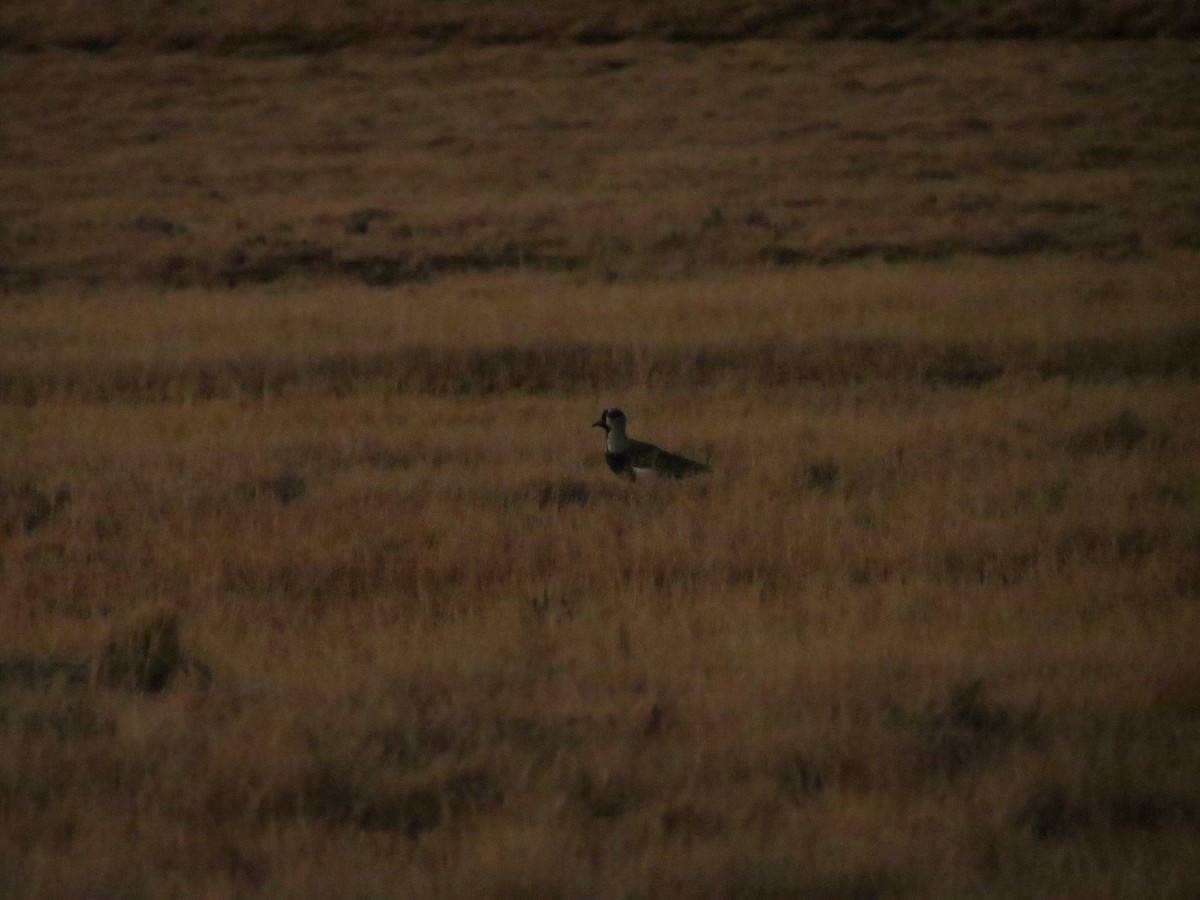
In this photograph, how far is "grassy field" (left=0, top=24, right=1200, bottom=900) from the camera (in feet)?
13.9

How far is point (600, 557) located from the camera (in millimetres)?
7191

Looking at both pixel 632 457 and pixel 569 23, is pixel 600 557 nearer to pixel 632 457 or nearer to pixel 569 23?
pixel 632 457

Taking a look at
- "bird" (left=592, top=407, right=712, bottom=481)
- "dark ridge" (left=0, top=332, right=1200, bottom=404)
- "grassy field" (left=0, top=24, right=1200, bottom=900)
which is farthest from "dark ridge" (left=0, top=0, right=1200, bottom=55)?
"bird" (left=592, top=407, right=712, bottom=481)

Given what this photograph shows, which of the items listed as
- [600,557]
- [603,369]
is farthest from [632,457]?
[603,369]

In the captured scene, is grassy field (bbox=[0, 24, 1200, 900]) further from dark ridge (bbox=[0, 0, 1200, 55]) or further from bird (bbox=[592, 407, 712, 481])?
dark ridge (bbox=[0, 0, 1200, 55])

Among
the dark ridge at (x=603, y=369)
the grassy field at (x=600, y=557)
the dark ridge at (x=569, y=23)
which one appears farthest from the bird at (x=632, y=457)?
the dark ridge at (x=569, y=23)

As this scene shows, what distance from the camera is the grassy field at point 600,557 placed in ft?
13.9

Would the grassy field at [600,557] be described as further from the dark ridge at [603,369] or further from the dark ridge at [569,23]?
the dark ridge at [569,23]

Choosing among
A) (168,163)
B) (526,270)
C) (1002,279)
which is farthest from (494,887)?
(168,163)

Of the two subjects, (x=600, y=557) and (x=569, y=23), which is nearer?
A: (x=600, y=557)

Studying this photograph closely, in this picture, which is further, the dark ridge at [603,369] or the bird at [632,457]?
the dark ridge at [603,369]

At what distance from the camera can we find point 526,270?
1898 centimetres

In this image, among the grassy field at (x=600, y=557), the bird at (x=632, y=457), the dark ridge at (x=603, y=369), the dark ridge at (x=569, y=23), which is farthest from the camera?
the dark ridge at (x=569, y=23)

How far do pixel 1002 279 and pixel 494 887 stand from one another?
45.8 feet
